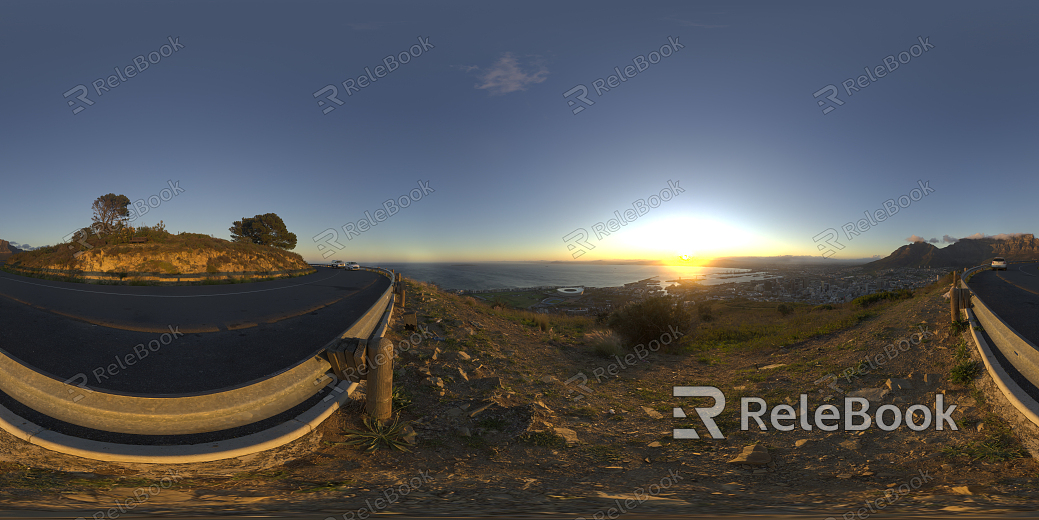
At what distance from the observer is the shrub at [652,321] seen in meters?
14.9

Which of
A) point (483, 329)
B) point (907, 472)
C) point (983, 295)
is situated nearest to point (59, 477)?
point (907, 472)

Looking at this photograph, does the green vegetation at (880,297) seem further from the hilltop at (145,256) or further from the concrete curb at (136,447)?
the hilltop at (145,256)

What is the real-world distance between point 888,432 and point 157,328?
1556cm

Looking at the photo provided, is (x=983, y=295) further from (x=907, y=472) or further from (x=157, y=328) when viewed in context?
(x=157, y=328)

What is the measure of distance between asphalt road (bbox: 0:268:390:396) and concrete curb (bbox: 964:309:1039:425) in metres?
11.3

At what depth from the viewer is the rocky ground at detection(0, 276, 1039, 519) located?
148 inches

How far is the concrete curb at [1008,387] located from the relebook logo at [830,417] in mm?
745

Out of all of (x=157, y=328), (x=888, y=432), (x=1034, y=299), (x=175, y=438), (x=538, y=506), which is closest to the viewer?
(x=538, y=506)

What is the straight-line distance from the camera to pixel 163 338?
847 centimetres

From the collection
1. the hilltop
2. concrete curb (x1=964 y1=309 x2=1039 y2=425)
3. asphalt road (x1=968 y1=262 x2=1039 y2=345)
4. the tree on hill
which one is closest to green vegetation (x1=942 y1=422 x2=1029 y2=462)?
concrete curb (x1=964 y1=309 x2=1039 y2=425)

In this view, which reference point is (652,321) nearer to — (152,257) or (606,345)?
(606,345)

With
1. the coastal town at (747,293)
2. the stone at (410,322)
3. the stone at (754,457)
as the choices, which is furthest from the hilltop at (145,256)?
the stone at (754,457)

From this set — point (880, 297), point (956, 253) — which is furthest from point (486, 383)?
point (956, 253)

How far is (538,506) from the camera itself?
3.83 m
